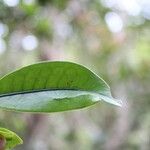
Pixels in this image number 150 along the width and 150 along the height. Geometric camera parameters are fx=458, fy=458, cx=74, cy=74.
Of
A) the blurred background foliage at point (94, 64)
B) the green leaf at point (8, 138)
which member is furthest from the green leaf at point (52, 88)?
the blurred background foliage at point (94, 64)

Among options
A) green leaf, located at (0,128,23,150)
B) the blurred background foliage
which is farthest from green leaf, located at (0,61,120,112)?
the blurred background foliage

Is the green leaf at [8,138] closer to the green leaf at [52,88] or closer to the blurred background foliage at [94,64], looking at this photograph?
the green leaf at [52,88]

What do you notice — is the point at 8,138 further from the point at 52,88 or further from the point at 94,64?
the point at 94,64

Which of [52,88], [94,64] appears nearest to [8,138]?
[52,88]

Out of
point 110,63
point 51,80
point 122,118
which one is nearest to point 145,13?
point 110,63

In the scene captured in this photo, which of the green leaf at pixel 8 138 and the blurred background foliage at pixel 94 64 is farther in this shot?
the blurred background foliage at pixel 94 64

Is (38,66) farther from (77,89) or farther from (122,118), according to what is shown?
(122,118)

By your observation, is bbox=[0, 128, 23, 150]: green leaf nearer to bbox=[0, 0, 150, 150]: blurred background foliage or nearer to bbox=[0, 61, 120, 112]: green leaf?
bbox=[0, 61, 120, 112]: green leaf
